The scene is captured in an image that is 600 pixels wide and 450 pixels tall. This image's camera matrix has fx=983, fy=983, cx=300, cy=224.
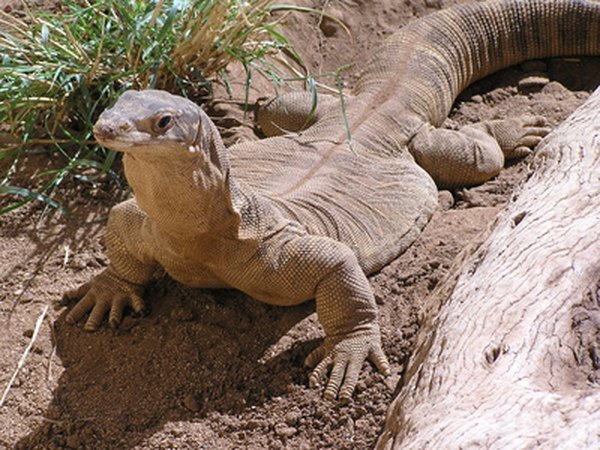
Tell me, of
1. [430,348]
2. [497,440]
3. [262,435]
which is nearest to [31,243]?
[262,435]

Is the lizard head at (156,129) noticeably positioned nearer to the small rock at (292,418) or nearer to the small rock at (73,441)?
the small rock at (292,418)

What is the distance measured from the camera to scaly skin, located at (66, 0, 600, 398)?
4.15m

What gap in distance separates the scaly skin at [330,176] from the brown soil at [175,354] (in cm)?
13

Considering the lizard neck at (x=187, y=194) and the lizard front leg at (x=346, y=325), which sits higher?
the lizard neck at (x=187, y=194)

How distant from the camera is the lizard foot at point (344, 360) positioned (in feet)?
14.7

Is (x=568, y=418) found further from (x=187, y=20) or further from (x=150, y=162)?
(x=187, y=20)

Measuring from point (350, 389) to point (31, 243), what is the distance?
2.20 metres

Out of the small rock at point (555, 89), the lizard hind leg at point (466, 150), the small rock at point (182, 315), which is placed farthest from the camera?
the small rock at point (555, 89)

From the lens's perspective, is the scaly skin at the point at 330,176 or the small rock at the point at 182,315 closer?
the scaly skin at the point at 330,176

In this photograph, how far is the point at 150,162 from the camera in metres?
3.96

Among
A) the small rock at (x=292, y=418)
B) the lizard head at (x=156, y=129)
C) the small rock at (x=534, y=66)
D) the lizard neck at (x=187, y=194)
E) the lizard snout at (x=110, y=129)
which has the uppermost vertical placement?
the lizard snout at (x=110, y=129)

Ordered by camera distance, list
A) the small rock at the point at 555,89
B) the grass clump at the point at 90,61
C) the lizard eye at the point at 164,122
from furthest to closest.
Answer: the small rock at the point at 555,89
the grass clump at the point at 90,61
the lizard eye at the point at 164,122

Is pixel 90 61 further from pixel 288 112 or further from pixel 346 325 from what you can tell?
pixel 346 325

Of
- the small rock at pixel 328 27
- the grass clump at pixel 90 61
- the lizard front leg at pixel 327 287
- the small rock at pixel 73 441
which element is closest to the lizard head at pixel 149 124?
the lizard front leg at pixel 327 287
